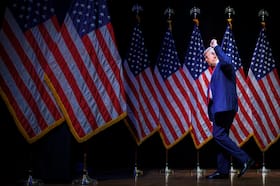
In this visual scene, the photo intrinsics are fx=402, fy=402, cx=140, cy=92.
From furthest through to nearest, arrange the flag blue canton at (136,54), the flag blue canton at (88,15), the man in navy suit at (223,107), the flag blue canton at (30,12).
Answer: the flag blue canton at (136,54)
the man in navy suit at (223,107)
the flag blue canton at (88,15)
the flag blue canton at (30,12)

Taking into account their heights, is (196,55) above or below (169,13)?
below

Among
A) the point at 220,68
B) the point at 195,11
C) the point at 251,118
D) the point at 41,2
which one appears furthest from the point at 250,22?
the point at 41,2

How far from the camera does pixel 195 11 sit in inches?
275

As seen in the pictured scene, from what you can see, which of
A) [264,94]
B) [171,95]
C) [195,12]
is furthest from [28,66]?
[264,94]

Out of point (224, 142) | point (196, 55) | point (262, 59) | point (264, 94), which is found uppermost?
point (196, 55)

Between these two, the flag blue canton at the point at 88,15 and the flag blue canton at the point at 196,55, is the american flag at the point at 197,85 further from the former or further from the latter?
the flag blue canton at the point at 88,15

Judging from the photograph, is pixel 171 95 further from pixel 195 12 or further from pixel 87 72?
pixel 87 72

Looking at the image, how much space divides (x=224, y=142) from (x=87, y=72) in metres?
1.90

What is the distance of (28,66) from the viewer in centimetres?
421

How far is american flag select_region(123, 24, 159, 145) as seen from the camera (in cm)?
625

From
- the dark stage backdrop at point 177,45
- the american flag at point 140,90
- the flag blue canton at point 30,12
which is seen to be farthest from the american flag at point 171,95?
the flag blue canton at point 30,12

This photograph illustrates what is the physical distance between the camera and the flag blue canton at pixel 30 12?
427 cm

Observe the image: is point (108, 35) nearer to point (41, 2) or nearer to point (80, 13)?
point (80, 13)

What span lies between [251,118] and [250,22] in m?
1.92
